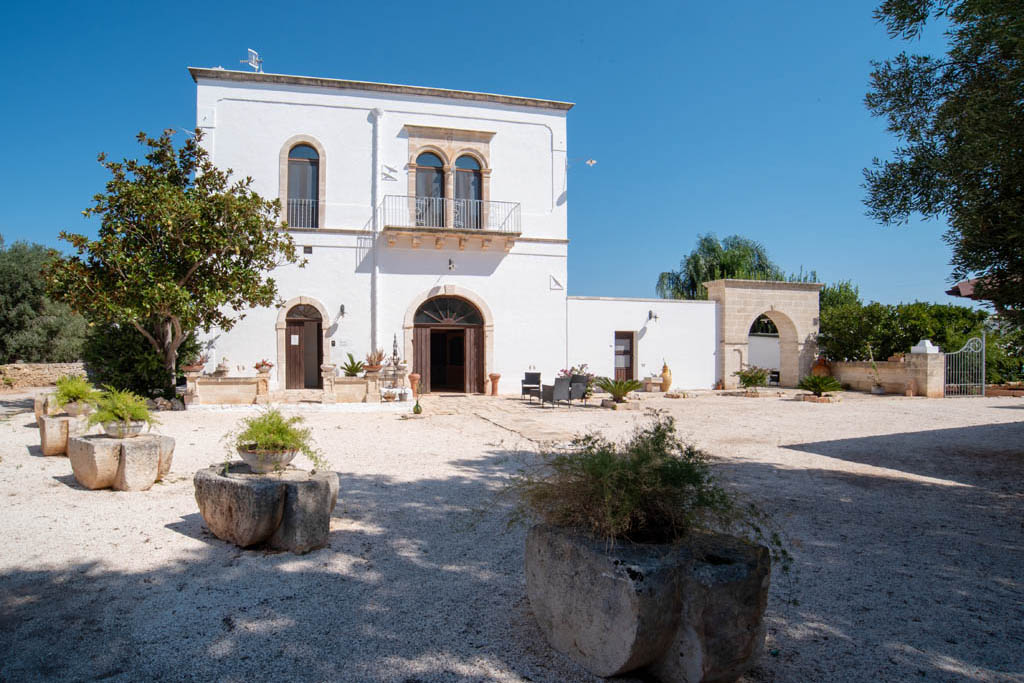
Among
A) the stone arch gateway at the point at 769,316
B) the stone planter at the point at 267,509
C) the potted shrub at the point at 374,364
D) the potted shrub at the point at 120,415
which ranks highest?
the stone arch gateway at the point at 769,316

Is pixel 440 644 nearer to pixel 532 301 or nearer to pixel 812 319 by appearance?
pixel 532 301

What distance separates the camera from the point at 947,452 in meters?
7.45

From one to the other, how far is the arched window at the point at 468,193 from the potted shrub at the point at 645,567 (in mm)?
14235

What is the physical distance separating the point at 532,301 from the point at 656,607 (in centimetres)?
1467

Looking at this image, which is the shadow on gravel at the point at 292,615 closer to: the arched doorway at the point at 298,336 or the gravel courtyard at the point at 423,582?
the gravel courtyard at the point at 423,582

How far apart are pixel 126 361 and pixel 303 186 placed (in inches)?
238

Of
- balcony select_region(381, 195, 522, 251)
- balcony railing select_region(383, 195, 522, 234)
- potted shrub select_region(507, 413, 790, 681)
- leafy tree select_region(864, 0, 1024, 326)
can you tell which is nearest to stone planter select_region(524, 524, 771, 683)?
potted shrub select_region(507, 413, 790, 681)

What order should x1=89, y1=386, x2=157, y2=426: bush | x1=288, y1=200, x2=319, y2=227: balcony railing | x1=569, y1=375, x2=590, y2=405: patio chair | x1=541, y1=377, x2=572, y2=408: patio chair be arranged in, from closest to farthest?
x1=89, y1=386, x2=157, y2=426: bush, x1=541, y1=377, x2=572, y2=408: patio chair, x1=569, y1=375, x2=590, y2=405: patio chair, x1=288, y1=200, x2=319, y2=227: balcony railing

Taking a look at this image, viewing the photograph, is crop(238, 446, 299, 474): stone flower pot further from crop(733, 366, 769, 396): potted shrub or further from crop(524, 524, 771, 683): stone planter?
crop(733, 366, 769, 396): potted shrub

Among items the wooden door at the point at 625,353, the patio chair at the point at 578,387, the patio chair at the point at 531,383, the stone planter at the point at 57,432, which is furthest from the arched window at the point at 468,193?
the stone planter at the point at 57,432

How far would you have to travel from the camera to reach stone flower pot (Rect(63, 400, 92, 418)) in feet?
22.9

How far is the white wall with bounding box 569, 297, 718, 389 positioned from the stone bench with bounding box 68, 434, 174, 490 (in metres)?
12.8

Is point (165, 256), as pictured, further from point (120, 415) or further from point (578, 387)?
point (578, 387)

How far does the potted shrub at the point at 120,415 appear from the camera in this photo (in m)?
5.02
